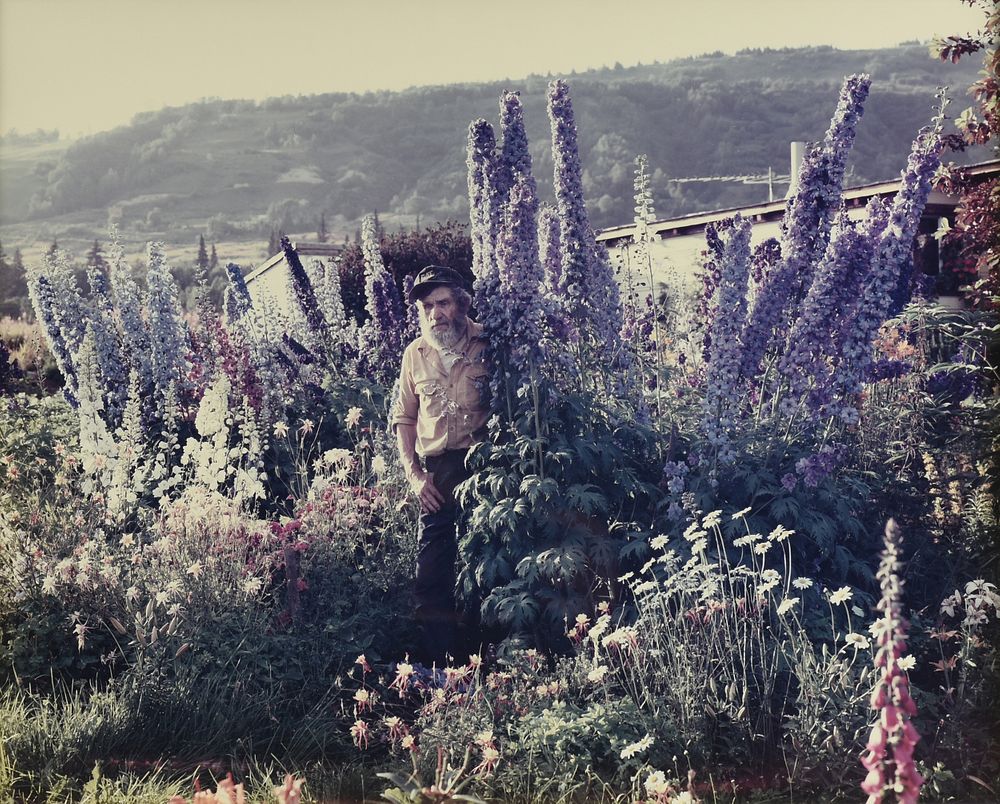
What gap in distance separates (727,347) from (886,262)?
0.82 m

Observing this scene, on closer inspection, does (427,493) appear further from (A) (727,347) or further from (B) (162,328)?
(B) (162,328)

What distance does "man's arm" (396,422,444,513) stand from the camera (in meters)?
4.89

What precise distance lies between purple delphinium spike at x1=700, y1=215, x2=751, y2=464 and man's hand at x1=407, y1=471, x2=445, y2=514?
4.34 feet

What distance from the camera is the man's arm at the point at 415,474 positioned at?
4.89 metres

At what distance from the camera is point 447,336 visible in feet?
16.1

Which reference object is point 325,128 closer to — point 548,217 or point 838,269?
point 548,217

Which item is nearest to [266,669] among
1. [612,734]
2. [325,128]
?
[612,734]

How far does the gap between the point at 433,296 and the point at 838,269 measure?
1.90 meters

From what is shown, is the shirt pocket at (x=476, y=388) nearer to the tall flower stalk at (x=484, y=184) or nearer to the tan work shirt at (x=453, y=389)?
the tan work shirt at (x=453, y=389)

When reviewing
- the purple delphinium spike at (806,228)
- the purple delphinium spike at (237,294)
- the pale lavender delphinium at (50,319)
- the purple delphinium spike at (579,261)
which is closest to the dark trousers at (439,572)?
the purple delphinium spike at (579,261)

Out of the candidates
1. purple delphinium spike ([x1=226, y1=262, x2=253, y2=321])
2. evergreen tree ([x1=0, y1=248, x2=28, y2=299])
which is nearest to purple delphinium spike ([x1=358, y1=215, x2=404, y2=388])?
purple delphinium spike ([x1=226, y1=262, x2=253, y2=321])

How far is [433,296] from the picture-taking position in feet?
16.1

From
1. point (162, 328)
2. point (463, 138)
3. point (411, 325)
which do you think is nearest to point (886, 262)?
point (411, 325)

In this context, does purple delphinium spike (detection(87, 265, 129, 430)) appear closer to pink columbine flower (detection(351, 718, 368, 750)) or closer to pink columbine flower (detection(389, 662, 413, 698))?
pink columbine flower (detection(389, 662, 413, 698))
